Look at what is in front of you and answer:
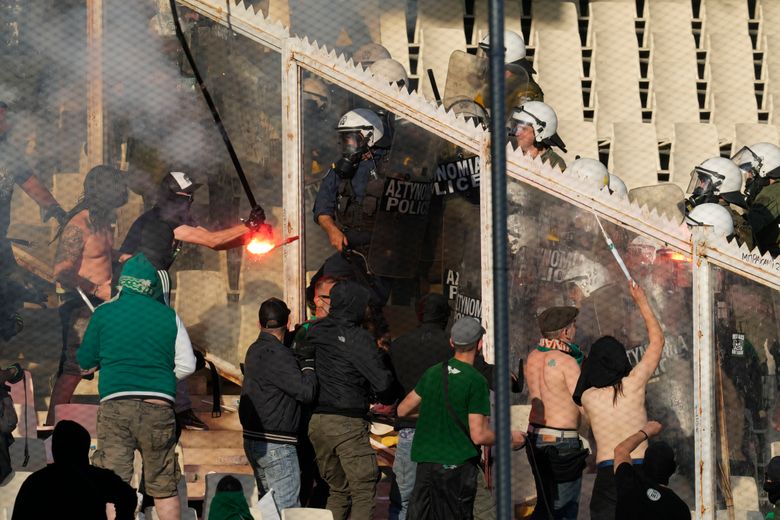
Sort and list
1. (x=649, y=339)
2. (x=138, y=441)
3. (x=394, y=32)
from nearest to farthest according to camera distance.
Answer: (x=138, y=441) → (x=649, y=339) → (x=394, y=32)

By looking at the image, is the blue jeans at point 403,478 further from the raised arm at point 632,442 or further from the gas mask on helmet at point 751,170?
the gas mask on helmet at point 751,170

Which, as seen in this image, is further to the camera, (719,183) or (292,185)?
(719,183)

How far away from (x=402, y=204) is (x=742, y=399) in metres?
2.07

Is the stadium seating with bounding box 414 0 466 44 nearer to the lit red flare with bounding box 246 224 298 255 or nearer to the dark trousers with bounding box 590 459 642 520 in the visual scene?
the lit red flare with bounding box 246 224 298 255

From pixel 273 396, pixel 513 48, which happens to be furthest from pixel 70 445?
pixel 513 48

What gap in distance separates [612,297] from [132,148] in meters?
2.79

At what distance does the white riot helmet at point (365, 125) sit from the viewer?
835cm

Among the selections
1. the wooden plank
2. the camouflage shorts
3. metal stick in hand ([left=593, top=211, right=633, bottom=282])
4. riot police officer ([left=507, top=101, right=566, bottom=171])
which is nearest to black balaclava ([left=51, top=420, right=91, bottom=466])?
the camouflage shorts

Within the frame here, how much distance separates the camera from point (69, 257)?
827cm

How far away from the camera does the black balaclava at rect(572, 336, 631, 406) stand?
755cm

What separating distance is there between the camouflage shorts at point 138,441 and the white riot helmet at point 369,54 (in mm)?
4498

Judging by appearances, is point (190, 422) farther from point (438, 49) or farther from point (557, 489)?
point (438, 49)

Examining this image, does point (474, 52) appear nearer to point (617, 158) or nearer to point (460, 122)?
point (617, 158)

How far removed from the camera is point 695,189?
449 inches
